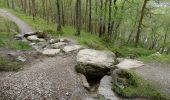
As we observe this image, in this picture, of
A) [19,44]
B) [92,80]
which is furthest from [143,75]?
[19,44]

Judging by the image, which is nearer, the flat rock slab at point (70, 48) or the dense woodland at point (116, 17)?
the flat rock slab at point (70, 48)

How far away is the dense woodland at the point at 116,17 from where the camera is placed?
24.0 meters

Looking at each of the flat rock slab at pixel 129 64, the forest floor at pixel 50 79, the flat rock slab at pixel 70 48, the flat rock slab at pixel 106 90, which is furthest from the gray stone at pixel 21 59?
the flat rock slab at pixel 129 64

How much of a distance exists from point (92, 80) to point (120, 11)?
1196 cm

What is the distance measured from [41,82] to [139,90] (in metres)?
4.59

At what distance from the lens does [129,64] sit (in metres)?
13.7

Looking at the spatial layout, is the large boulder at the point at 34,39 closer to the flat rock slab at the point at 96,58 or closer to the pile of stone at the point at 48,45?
the pile of stone at the point at 48,45

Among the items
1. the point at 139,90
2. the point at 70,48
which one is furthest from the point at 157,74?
the point at 70,48

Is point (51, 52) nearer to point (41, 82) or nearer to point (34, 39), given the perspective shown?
point (34, 39)

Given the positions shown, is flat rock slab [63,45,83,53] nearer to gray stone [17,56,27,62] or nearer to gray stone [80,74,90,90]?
gray stone [17,56,27,62]

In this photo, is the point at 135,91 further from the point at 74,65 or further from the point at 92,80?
the point at 74,65

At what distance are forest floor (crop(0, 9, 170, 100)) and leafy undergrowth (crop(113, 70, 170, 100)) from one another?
528 mm

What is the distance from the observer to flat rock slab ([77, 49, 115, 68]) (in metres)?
13.4

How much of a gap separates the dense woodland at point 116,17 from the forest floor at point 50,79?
413 inches
